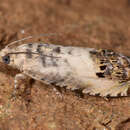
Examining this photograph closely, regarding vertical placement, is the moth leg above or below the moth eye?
below

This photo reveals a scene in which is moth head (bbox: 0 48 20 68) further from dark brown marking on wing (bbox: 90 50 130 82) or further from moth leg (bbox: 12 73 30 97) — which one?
dark brown marking on wing (bbox: 90 50 130 82)

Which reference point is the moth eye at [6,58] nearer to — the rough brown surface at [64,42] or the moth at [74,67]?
the moth at [74,67]

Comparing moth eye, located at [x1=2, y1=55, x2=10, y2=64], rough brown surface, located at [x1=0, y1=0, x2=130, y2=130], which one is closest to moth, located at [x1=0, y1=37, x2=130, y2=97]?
moth eye, located at [x1=2, y1=55, x2=10, y2=64]

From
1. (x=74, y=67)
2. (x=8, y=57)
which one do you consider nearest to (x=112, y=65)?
(x=74, y=67)

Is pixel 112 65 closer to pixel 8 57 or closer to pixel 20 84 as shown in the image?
pixel 20 84

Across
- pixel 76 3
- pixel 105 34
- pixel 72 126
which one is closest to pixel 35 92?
pixel 72 126

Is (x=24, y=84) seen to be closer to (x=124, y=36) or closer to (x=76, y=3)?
(x=124, y=36)
